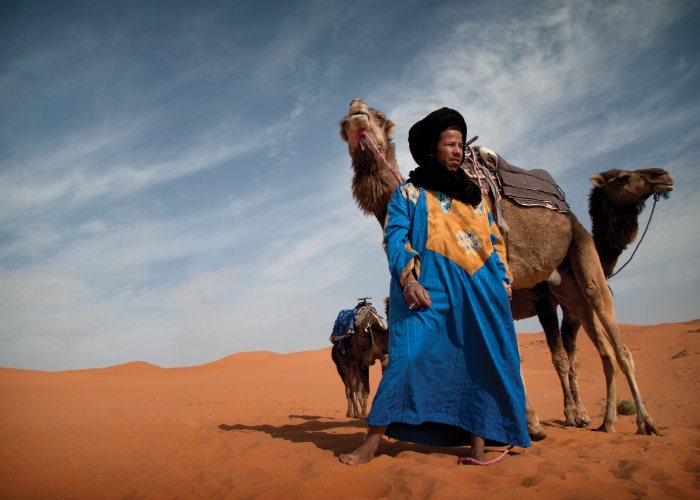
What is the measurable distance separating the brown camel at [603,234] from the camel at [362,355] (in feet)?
10.0

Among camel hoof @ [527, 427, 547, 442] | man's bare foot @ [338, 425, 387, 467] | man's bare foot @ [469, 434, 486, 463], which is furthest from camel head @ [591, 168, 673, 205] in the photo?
man's bare foot @ [338, 425, 387, 467]

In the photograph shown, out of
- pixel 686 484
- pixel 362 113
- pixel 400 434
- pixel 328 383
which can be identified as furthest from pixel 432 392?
pixel 328 383

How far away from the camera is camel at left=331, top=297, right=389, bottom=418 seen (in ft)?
26.9

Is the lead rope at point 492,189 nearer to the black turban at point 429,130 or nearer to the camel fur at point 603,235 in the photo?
the black turban at point 429,130

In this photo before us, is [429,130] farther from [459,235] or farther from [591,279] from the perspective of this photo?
[591,279]

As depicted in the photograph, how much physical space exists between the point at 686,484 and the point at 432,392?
4.43 feet

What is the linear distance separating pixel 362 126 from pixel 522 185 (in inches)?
84.5

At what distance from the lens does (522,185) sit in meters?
4.84

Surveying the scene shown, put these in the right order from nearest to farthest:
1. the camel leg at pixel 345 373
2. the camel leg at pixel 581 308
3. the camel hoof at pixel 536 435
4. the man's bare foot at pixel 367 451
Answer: the man's bare foot at pixel 367 451 → the camel hoof at pixel 536 435 → the camel leg at pixel 581 308 → the camel leg at pixel 345 373

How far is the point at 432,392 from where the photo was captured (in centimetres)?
261

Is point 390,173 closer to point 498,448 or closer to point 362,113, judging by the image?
point 362,113

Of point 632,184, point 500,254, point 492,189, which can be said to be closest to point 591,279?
point 632,184

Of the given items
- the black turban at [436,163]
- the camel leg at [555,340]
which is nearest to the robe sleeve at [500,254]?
the black turban at [436,163]

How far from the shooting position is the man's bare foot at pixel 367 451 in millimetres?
2496
